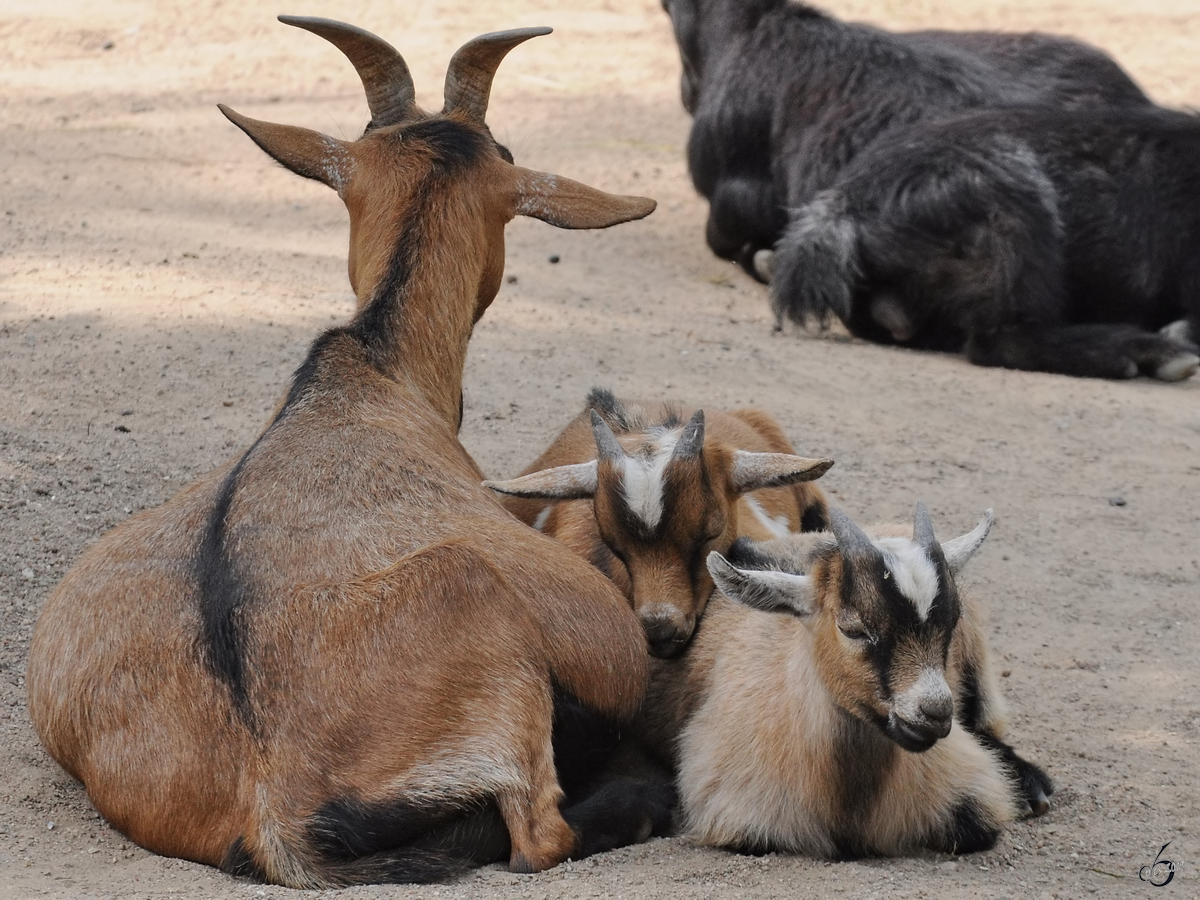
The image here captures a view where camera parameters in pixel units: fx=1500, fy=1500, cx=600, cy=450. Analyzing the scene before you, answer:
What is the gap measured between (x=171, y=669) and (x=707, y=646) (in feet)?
5.69

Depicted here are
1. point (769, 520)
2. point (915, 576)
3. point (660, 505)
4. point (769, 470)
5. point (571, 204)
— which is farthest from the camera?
point (769, 520)

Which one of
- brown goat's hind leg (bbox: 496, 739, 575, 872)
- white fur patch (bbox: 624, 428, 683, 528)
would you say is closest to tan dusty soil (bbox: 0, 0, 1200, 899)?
brown goat's hind leg (bbox: 496, 739, 575, 872)

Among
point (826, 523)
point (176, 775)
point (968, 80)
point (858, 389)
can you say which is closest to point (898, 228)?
point (858, 389)

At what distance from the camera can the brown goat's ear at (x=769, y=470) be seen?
477 centimetres

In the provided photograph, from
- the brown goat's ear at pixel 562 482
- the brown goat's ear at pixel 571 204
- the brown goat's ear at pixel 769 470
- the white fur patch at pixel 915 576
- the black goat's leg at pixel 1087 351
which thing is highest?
the brown goat's ear at pixel 571 204

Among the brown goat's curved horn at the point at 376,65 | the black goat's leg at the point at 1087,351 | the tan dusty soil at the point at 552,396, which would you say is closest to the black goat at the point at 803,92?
the tan dusty soil at the point at 552,396

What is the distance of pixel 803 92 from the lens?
399 inches

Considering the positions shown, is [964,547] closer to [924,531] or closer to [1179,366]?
[924,531]

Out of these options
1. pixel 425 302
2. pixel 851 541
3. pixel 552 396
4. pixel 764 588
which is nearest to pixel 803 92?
pixel 552 396

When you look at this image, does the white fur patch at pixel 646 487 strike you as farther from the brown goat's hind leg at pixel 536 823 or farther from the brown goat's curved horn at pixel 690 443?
the brown goat's hind leg at pixel 536 823

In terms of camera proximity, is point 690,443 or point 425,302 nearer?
point 690,443

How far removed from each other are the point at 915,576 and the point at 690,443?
44.4 inches

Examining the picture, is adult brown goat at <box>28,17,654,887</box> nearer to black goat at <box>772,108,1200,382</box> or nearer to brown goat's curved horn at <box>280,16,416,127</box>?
brown goat's curved horn at <box>280,16,416,127</box>

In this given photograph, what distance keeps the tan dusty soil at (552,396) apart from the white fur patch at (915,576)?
713mm
